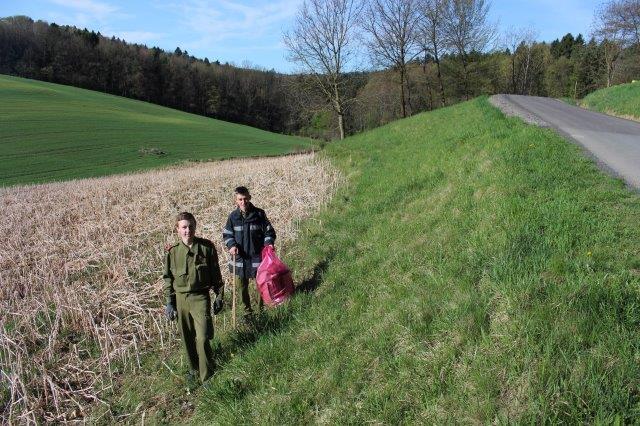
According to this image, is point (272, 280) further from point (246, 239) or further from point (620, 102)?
point (620, 102)

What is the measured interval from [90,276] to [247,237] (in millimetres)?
3575

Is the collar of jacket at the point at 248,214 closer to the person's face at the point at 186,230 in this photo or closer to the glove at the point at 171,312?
the person's face at the point at 186,230

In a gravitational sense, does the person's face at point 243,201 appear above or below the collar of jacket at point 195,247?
above

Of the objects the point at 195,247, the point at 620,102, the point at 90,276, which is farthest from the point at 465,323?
the point at 620,102

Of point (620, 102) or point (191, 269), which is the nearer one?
point (191, 269)

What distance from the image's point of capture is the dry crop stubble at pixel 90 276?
5465 millimetres

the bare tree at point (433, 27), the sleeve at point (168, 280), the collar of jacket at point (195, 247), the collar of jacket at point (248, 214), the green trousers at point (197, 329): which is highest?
the bare tree at point (433, 27)

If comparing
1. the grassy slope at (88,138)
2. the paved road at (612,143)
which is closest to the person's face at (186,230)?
the paved road at (612,143)

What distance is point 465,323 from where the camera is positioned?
3.86m

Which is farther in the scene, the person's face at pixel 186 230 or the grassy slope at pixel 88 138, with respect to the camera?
the grassy slope at pixel 88 138

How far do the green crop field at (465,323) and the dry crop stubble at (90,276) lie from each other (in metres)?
0.72

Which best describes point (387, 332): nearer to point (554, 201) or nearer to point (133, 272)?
point (554, 201)

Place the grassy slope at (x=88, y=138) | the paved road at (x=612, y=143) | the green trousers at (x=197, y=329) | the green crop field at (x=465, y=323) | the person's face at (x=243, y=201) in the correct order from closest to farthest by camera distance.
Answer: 1. the green crop field at (x=465, y=323)
2. the green trousers at (x=197, y=329)
3. the person's face at (x=243, y=201)
4. the paved road at (x=612, y=143)
5. the grassy slope at (x=88, y=138)

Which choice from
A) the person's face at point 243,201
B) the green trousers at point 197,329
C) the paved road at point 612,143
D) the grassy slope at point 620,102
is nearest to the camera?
the green trousers at point 197,329
